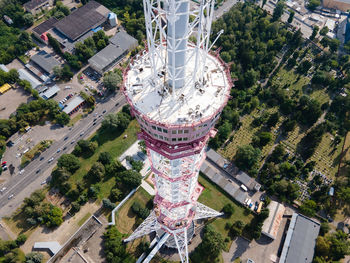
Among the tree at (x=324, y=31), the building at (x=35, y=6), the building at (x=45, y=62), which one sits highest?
the building at (x=35, y=6)

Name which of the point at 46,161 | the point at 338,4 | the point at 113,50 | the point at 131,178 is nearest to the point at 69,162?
the point at 46,161

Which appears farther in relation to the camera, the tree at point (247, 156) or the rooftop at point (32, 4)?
the rooftop at point (32, 4)

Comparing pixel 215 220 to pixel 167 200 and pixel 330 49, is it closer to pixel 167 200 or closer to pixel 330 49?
pixel 167 200

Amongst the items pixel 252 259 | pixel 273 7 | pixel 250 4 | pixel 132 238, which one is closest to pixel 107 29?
pixel 250 4

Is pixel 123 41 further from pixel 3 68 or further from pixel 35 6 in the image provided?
pixel 35 6

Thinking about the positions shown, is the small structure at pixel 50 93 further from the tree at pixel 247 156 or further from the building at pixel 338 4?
the building at pixel 338 4

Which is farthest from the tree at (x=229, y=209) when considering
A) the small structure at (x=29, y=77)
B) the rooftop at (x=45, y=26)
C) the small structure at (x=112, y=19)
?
the rooftop at (x=45, y=26)
